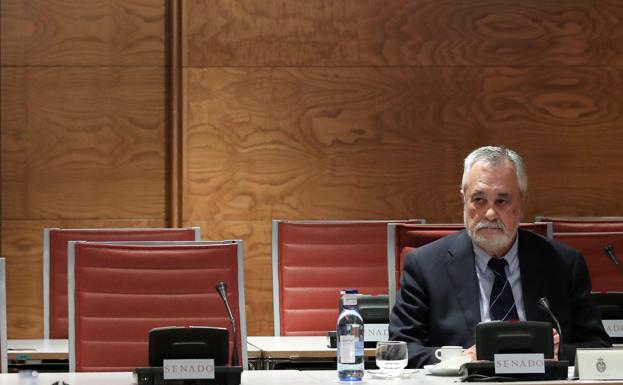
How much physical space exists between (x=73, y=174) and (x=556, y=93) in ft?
9.64

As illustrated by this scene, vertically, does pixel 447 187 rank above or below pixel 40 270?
above

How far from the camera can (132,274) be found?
3.66m

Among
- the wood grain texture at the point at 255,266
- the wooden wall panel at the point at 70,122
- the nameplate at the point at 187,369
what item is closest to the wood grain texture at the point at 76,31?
the wooden wall panel at the point at 70,122

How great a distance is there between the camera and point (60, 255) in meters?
4.72

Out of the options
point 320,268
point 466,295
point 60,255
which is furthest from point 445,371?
point 60,255

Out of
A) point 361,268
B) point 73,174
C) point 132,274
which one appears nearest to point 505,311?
point 132,274

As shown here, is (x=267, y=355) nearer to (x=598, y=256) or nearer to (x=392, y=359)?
(x=392, y=359)

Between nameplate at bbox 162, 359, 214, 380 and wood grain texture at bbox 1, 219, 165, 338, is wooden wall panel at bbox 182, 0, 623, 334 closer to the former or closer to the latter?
wood grain texture at bbox 1, 219, 165, 338

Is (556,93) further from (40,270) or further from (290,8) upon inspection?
(40,270)

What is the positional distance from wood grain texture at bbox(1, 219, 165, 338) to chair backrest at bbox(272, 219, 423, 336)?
191 centimetres

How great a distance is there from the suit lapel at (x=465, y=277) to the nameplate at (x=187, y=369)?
111cm

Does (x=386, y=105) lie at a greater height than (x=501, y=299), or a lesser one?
greater

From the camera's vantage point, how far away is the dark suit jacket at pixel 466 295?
3.55 m

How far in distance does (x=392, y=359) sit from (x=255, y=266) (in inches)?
154
